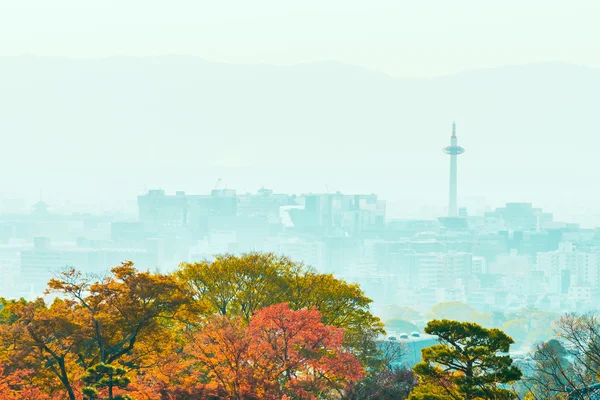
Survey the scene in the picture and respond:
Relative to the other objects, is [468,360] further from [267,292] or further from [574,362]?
[267,292]

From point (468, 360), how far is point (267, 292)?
39.6 ft

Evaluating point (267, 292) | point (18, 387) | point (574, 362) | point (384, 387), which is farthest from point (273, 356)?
point (267, 292)

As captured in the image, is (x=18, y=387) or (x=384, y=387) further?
(x=384, y=387)

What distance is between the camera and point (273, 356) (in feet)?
80.8

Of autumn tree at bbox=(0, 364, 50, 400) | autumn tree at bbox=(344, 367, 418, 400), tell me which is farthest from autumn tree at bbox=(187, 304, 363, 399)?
autumn tree at bbox=(0, 364, 50, 400)

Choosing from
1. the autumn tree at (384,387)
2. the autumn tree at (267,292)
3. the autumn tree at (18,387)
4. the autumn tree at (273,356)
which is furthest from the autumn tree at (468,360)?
the autumn tree at (267,292)

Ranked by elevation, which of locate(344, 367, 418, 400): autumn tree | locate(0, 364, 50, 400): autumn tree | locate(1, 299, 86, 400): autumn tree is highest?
locate(1, 299, 86, 400): autumn tree

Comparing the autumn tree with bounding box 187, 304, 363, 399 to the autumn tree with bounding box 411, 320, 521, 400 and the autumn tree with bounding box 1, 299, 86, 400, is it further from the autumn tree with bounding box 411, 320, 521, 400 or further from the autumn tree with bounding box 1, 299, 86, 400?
the autumn tree with bounding box 411, 320, 521, 400

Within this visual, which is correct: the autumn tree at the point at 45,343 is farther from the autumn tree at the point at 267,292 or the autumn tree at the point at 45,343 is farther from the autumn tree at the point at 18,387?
the autumn tree at the point at 267,292

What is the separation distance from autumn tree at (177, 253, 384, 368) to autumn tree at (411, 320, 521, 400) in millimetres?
10011

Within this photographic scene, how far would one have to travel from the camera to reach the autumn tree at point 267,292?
32781 mm

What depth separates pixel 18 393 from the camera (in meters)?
22.8

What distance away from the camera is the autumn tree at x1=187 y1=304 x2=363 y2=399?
77.6ft

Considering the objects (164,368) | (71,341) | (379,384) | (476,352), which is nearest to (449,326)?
(476,352)
